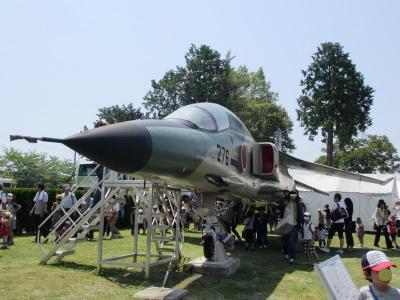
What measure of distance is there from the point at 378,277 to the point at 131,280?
5.19 metres

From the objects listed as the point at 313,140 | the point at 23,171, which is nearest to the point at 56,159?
the point at 23,171

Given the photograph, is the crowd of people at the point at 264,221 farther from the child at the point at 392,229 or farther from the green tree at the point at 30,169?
the green tree at the point at 30,169

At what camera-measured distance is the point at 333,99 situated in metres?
35.9

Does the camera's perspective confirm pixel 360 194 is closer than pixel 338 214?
No

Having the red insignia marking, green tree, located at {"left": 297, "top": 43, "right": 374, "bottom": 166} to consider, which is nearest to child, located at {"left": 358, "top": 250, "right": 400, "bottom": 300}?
the red insignia marking

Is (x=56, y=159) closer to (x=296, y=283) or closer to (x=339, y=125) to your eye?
(x=339, y=125)

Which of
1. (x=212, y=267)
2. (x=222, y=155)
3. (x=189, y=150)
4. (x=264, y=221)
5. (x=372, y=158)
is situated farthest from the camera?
(x=372, y=158)

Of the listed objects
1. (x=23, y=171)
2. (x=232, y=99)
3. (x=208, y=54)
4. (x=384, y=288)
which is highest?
(x=208, y=54)

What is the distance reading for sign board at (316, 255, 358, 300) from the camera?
3125 millimetres

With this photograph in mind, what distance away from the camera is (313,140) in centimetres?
3694

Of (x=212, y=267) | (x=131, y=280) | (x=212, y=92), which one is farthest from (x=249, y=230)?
(x=212, y=92)

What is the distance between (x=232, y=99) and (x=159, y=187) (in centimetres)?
3630

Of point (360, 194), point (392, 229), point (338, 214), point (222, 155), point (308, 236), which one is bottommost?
point (308, 236)

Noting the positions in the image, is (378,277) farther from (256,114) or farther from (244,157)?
(256,114)
